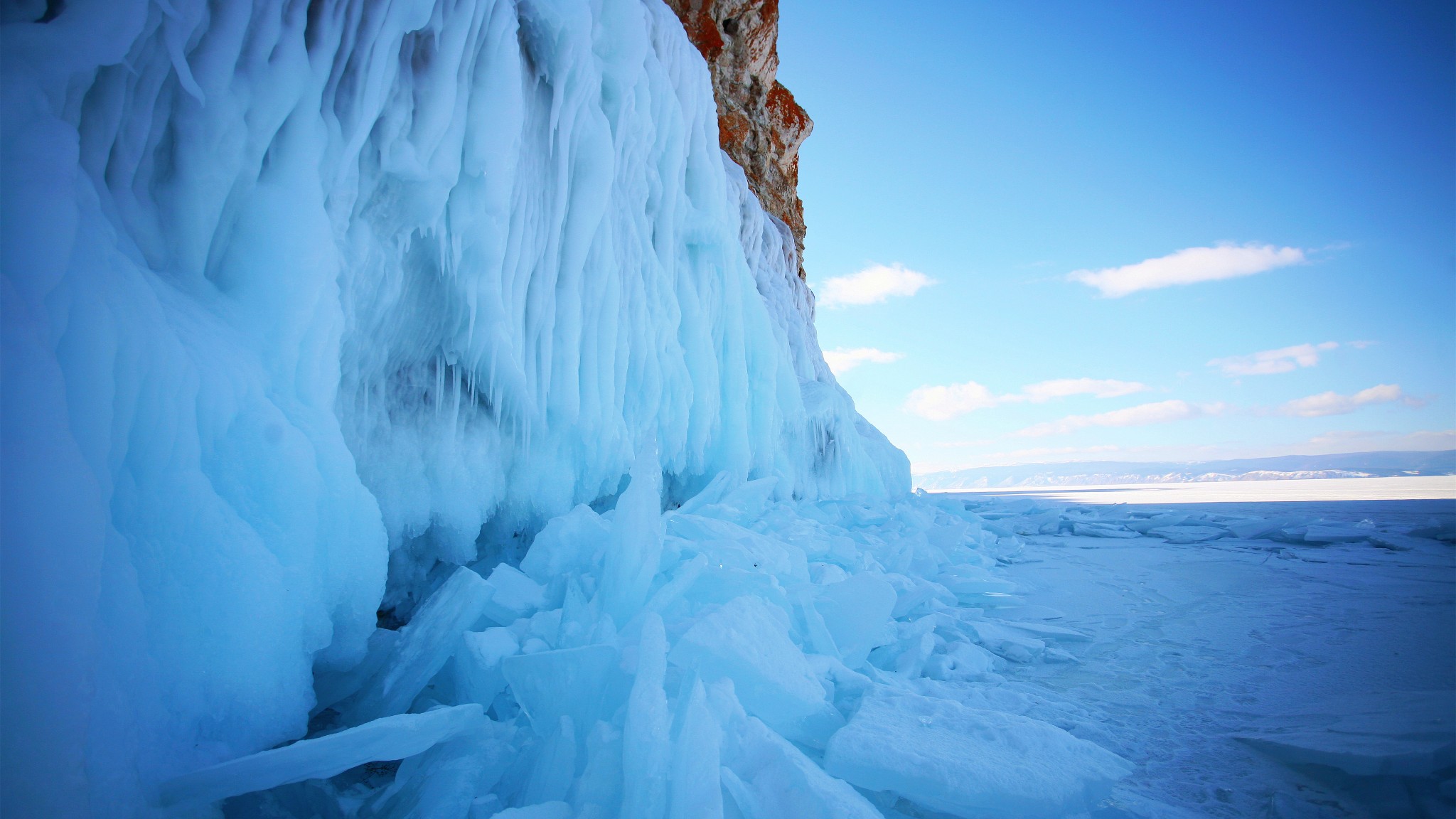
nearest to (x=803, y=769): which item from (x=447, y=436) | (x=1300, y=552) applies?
(x=447, y=436)

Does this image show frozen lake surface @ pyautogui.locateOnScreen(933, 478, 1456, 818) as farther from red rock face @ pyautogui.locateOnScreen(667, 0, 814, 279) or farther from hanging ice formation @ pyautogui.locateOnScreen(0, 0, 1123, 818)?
red rock face @ pyautogui.locateOnScreen(667, 0, 814, 279)

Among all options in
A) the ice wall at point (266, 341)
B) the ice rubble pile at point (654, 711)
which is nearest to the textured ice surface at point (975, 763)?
the ice rubble pile at point (654, 711)

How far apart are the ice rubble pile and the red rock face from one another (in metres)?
8.47

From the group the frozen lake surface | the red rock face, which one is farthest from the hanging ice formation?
the red rock face

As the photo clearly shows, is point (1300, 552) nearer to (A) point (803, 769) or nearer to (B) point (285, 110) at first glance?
(A) point (803, 769)

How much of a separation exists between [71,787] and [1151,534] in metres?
8.07

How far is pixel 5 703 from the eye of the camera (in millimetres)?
812

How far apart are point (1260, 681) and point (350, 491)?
303 centimetres

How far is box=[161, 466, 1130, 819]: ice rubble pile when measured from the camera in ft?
3.77

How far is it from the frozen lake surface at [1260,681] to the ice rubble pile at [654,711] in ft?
0.61

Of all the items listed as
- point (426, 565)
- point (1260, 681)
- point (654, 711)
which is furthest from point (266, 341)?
point (1260, 681)

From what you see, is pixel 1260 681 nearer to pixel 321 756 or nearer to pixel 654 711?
pixel 654 711

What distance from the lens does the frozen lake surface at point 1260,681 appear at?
1259mm

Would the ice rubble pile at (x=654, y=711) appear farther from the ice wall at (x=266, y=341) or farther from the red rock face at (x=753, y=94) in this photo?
the red rock face at (x=753, y=94)
